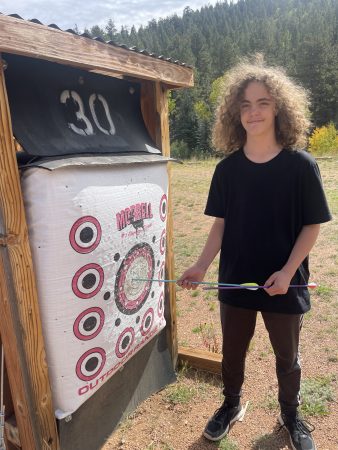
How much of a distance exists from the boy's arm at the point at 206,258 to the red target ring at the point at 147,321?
33 cm

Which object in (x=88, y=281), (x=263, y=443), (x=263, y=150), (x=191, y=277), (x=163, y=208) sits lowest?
(x=263, y=443)

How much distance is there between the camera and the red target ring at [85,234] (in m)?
1.70

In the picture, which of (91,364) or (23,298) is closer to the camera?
(23,298)

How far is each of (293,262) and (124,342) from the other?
997 mm

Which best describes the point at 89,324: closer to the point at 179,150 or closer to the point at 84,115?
the point at 84,115

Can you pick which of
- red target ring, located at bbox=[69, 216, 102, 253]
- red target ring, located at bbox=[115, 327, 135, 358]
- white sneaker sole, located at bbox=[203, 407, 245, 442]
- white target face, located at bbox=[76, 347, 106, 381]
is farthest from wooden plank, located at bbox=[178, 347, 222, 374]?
red target ring, located at bbox=[69, 216, 102, 253]

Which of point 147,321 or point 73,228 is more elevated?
point 73,228

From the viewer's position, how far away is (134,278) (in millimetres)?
2152

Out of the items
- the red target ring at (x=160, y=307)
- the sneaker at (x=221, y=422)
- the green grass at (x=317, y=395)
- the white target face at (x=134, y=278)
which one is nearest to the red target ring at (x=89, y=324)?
the white target face at (x=134, y=278)

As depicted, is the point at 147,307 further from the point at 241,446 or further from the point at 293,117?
the point at 293,117

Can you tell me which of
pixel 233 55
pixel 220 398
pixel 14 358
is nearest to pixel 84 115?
pixel 14 358

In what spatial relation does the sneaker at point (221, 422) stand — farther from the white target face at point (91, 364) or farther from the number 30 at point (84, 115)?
the number 30 at point (84, 115)

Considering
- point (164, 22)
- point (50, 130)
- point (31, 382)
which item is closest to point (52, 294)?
point (31, 382)

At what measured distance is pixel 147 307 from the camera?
2334mm
